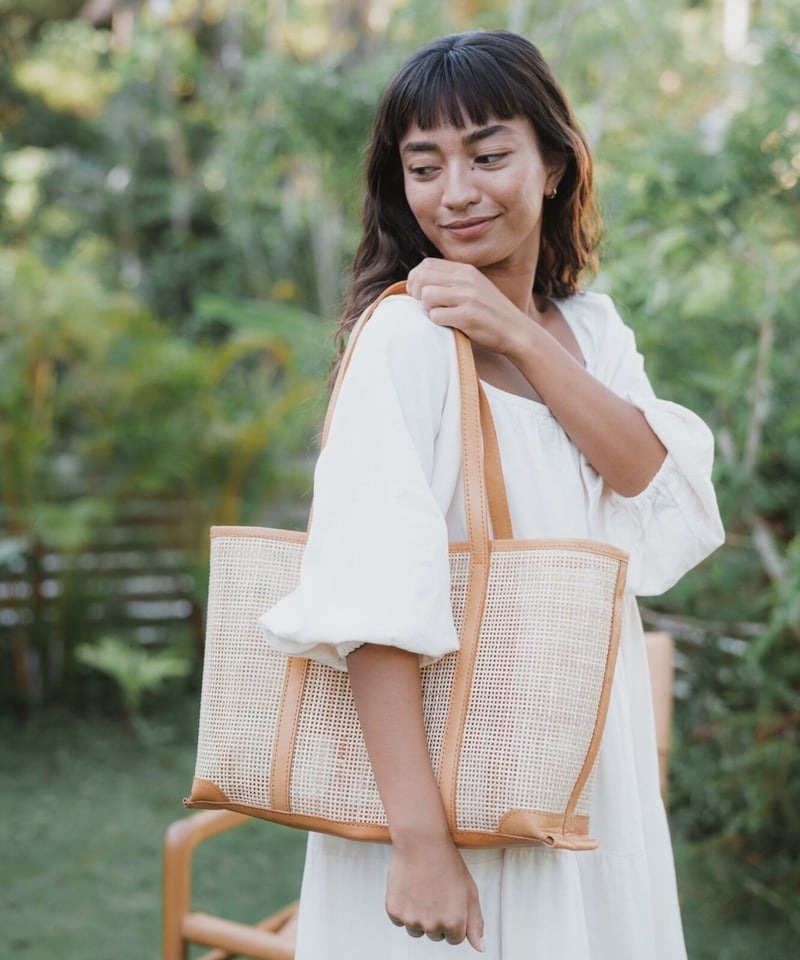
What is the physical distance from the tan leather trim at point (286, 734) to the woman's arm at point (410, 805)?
0.10 meters

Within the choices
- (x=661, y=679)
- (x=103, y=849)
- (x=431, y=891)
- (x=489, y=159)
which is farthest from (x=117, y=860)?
(x=489, y=159)

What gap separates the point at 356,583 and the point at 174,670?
14.5 feet

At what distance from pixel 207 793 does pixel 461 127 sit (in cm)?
83

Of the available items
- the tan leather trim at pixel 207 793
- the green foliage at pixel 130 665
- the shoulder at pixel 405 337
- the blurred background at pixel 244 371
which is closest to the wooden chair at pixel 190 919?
the blurred background at pixel 244 371

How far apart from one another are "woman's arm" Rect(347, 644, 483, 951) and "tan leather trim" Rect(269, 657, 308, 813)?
10cm

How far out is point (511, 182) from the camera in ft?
4.46

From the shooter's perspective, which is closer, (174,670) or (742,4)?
(174,670)

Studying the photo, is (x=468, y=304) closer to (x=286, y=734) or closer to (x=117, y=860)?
(x=286, y=734)

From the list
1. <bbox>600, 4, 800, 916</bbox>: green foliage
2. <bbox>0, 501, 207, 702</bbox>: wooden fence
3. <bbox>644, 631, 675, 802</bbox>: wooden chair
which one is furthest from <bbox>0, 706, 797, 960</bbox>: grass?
<bbox>644, 631, 675, 802</bbox>: wooden chair

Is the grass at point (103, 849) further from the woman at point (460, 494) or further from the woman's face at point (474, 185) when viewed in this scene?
the woman's face at point (474, 185)

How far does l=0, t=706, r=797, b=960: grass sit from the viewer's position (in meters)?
3.46

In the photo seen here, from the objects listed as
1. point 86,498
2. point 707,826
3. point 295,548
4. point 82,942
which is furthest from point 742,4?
point 295,548

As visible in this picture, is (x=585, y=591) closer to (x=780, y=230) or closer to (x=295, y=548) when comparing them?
(x=295, y=548)

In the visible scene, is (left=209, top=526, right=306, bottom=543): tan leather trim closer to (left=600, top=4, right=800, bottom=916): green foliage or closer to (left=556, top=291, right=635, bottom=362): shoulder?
(left=556, top=291, right=635, bottom=362): shoulder
